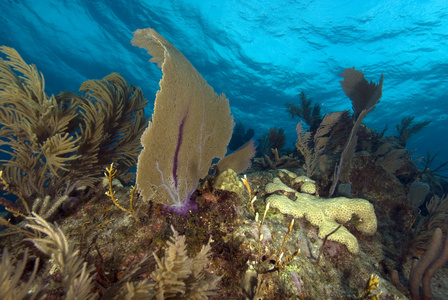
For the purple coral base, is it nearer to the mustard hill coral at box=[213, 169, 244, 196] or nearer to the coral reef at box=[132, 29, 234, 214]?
the coral reef at box=[132, 29, 234, 214]

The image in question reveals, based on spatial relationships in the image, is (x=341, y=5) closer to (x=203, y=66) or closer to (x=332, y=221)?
(x=203, y=66)

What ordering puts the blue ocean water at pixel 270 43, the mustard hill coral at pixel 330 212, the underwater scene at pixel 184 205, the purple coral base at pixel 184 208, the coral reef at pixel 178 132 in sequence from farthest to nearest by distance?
the blue ocean water at pixel 270 43 < the mustard hill coral at pixel 330 212 < the purple coral base at pixel 184 208 < the coral reef at pixel 178 132 < the underwater scene at pixel 184 205

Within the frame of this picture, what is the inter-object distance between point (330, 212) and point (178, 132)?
121 inches

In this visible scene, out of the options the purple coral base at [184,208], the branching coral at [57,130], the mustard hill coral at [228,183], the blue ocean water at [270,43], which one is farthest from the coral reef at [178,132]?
the blue ocean water at [270,43]

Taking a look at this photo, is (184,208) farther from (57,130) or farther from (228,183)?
(57,130)

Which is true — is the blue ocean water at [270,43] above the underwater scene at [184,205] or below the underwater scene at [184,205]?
above

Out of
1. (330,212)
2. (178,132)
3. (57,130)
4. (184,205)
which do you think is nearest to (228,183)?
(184,205)

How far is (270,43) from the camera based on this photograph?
19.1 metres

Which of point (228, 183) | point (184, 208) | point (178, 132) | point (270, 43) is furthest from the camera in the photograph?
point (270, 43)

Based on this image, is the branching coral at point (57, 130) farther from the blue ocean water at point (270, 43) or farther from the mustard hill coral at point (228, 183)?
the blue ocean water at point (270, 43)

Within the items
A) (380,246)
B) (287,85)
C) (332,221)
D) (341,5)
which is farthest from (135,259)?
(287,85)

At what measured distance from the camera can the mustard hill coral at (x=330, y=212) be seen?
323 cm

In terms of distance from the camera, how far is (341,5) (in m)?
14.3

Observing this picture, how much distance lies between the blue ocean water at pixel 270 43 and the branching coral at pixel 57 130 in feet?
56.1
